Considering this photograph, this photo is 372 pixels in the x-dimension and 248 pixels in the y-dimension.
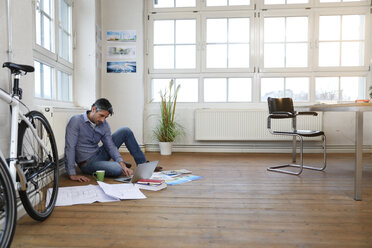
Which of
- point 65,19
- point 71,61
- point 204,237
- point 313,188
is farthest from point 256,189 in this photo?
point 65,19

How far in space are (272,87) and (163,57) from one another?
1704 millimetres

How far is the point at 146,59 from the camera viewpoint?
14.7 ft

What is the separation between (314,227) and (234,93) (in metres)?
3.09

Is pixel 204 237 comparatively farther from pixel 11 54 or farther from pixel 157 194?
pixel 11 54

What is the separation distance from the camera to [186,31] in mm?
4465

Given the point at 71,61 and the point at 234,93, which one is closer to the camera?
the point at 71,61

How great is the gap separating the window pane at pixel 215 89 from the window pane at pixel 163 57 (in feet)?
2.01

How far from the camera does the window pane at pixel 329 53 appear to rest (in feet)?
14.1

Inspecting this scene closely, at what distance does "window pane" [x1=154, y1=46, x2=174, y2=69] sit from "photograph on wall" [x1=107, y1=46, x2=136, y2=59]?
357mm

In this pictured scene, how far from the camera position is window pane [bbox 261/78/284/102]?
14.4 feet

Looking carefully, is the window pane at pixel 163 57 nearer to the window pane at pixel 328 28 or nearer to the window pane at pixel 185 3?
the window pane at pixel 185 3

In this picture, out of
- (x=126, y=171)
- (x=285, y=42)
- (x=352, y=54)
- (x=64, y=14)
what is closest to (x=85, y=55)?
(x=64, y=14)

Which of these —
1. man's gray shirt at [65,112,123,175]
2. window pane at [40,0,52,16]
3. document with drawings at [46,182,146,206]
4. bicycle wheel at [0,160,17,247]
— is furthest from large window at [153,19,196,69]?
bicycle wheel at [0,160,17,247]

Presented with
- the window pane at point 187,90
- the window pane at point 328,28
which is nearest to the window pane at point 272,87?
the window pane at point 328,28
